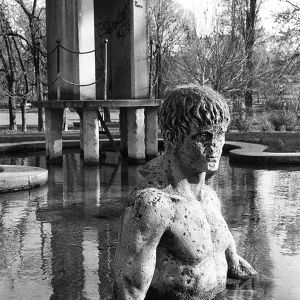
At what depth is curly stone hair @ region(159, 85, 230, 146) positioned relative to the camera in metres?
2.72

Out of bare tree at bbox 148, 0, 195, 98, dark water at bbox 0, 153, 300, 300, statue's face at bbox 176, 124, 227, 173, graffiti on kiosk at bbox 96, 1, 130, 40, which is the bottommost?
dark water at bbox 0, 153, 300, 300

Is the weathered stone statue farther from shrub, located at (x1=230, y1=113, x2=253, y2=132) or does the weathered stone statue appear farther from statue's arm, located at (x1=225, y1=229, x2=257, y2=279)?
shrub, located at (x1=230, y1=113, x2=253, y2=132)

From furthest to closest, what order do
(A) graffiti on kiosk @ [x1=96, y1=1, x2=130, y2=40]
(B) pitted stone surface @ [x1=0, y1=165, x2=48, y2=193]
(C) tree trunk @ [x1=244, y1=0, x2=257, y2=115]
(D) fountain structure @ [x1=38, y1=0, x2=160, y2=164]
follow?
(C) tree trunk @ [x1=244, y1=0, x2=257, y2=115], (A) graffiti on kiosk @ [x1=96, y1=1, x2=130, y2=40], (D) fountain structure @ [x1=38, y1=0, x2=160, y2=164], (B) pitted stone surface @ [x1=0, y1=165, x2=48, y2=193]

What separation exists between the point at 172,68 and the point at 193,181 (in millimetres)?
31198

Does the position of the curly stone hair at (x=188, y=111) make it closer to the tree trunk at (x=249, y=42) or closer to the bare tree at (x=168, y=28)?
the tree trunk at (x=249, y=42)

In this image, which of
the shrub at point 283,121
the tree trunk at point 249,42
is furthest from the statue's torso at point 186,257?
the tree trunk at point 249,42

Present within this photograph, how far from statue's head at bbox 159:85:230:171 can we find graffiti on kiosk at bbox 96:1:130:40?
1231cm

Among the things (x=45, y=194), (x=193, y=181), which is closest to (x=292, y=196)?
(x=45, y=194)

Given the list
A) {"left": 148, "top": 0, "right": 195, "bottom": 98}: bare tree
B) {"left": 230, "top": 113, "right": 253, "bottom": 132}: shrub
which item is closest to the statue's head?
{"left": 230, "top": 113, "right": 253, "bottom": 132}: shrub

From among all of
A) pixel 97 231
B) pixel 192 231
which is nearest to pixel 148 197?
pixel 192 231

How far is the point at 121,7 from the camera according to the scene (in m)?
15.5

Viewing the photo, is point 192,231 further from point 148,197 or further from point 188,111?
point 188,111

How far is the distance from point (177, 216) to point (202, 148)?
30 centimetres

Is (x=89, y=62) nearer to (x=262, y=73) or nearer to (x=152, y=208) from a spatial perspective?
Result: (x=152, y=208)
